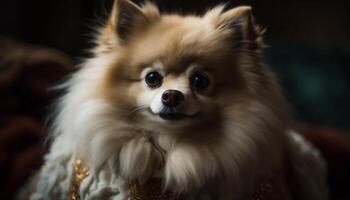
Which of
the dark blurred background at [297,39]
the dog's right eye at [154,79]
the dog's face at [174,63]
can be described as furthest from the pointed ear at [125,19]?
the dark blurred background at [297,39]

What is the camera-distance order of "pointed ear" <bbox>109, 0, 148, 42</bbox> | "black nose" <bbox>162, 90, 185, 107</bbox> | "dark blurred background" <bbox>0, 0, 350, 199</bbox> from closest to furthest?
"black nose" <bbox>162, 90, 185, 107</bbox>, "pointed ear" <bbox>109, 0, 148, 42</bbox>, "dark blurred background" <bbox>0, 0, 350, 199</bbox>

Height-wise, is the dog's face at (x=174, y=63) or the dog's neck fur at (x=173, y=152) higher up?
the dog's face at (x=174, y=63)

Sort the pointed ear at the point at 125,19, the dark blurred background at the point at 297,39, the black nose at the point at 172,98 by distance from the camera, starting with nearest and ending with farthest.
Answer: the black nose at the point at 172,98, the pointed ear at the point at 125,19, the dark blurred background at the point at 297,39

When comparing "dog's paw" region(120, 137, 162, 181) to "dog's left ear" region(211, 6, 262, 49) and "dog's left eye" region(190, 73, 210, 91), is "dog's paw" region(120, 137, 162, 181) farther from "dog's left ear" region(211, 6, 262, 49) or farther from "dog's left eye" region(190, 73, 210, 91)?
"dog's left ear" region(211, 6, 262, 49)

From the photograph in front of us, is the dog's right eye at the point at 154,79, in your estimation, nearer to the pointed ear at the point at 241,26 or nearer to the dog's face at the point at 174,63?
the dog's face at the point at 174,63

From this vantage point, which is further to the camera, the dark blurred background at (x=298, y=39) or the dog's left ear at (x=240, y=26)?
the dark blurred background at (x=298, y=39)

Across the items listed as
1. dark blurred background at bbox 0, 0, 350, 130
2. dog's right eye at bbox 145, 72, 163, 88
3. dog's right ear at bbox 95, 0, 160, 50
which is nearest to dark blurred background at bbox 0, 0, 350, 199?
dark blurred background at bbox 0, 0, 350, 130

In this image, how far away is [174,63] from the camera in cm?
→ 96

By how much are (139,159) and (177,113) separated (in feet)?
0.39

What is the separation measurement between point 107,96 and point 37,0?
0.99 m

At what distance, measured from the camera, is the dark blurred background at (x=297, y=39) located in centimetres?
184

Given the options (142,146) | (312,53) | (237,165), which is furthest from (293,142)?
(312,53)

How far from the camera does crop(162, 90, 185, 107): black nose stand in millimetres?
899

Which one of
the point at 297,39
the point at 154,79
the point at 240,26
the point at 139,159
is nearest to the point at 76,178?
the point at 139,159
